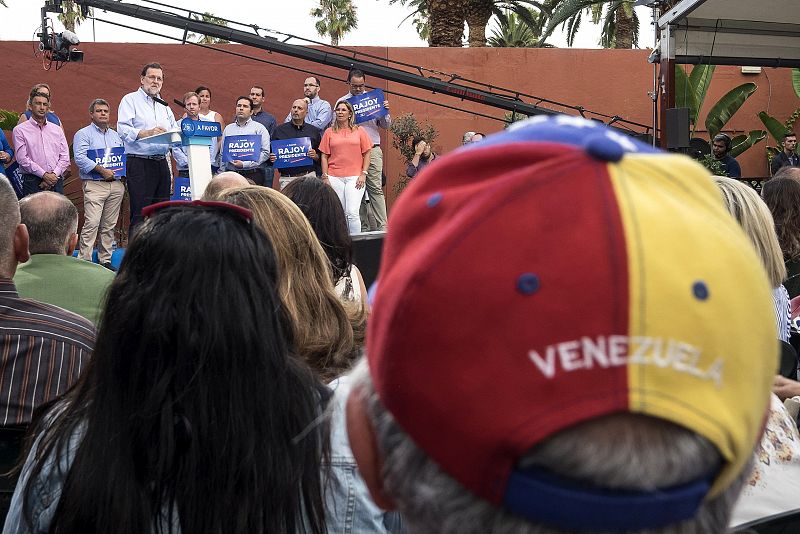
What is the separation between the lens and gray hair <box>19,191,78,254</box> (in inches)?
147

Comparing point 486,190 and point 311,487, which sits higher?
point 486,190

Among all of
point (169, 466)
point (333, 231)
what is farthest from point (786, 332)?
point (169, 466)

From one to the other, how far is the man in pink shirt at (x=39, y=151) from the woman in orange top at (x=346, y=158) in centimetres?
353

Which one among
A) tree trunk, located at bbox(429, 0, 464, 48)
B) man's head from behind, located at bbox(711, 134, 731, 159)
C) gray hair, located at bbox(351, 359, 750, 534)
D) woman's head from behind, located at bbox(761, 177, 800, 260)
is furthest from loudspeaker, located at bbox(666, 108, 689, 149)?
tree trunk, located at bbox(429, 0, 464, 48)

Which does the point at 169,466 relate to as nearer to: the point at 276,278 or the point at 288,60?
the point at 276,278

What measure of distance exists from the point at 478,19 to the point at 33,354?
1986 cm

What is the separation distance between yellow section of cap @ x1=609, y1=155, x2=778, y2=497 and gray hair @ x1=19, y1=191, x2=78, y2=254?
3418mm

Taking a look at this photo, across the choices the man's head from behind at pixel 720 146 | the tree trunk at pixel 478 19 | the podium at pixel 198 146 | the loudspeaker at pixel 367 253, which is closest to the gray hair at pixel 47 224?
the loudspeaker at pixel 367 253

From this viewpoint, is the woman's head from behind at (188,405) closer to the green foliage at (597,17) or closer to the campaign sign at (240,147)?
the campaign sign at (240,147)

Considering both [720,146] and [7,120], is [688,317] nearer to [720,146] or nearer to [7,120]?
[720,146]

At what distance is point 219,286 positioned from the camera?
164 centimetres

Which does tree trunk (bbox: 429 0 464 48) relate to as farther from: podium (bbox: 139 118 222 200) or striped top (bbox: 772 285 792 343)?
striped top (bbox: 772 285 792 343)

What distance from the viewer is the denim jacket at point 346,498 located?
1.85 meters

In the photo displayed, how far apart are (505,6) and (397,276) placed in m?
23.5
